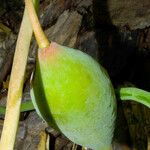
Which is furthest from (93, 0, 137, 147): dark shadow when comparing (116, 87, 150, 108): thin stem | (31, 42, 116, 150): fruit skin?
(31, 42, 116, 150): fruit skin

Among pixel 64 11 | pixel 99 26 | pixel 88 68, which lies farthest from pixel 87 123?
pixel 99 26

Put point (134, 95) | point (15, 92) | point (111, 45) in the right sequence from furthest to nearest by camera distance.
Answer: point (111, 45) < point (134, 95) < point (15, 92)

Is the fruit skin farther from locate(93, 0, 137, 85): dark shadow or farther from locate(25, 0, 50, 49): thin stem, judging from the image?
locate(93, 0, 137, 85): dark shadow

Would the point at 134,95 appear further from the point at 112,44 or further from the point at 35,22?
the point at 112,44

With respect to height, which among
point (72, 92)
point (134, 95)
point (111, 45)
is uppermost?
point (72, 92)

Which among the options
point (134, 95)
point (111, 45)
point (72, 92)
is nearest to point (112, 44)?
point (111, 45)

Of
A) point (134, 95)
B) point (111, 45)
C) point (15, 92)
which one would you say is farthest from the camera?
point (111, 45)

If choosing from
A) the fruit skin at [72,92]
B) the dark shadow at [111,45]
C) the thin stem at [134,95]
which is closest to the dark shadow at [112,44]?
the dark shadow at [111,45]

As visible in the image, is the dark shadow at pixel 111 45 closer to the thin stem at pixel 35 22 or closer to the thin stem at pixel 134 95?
the thin stem at pixel 134 95
